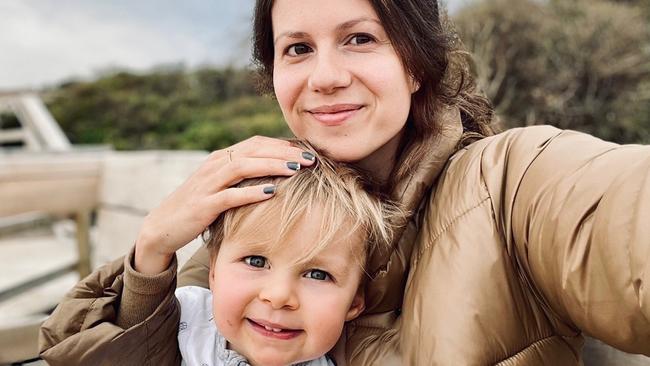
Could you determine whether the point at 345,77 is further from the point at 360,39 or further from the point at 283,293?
the point at 283,293

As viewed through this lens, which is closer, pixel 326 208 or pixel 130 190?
pixel 326 208

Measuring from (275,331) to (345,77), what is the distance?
Result: 19.5 inches

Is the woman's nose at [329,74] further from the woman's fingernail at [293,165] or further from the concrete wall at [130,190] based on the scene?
the concrete wall at [130,190]

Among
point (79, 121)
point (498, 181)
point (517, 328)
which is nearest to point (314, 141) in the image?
point (498, 181)

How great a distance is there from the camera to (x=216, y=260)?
1265 mm

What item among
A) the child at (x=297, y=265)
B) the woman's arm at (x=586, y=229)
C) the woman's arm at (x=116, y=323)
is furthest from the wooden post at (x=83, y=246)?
the woman's arm at (x=586, y=229)

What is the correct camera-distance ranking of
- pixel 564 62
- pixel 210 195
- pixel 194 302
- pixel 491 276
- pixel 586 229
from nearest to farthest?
pixel 586 229, pixel 491 276, pixel 210 195, pixel 194 302, pixel 564 62

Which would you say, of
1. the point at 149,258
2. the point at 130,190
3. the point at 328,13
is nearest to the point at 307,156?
the point at 328,13

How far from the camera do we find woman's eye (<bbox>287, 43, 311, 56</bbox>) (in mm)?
1273

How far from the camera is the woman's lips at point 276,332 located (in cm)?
115

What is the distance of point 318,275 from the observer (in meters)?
1.18

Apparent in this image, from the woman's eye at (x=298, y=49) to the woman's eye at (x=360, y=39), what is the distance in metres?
0.10

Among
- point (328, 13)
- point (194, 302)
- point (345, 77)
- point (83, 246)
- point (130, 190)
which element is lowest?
point (83, 246)

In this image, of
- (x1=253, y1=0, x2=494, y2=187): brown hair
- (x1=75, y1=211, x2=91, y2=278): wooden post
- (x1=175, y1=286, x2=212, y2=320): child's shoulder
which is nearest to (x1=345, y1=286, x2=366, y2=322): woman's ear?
(x1=253, y1=0, x2=494, y2=187): brown hair
